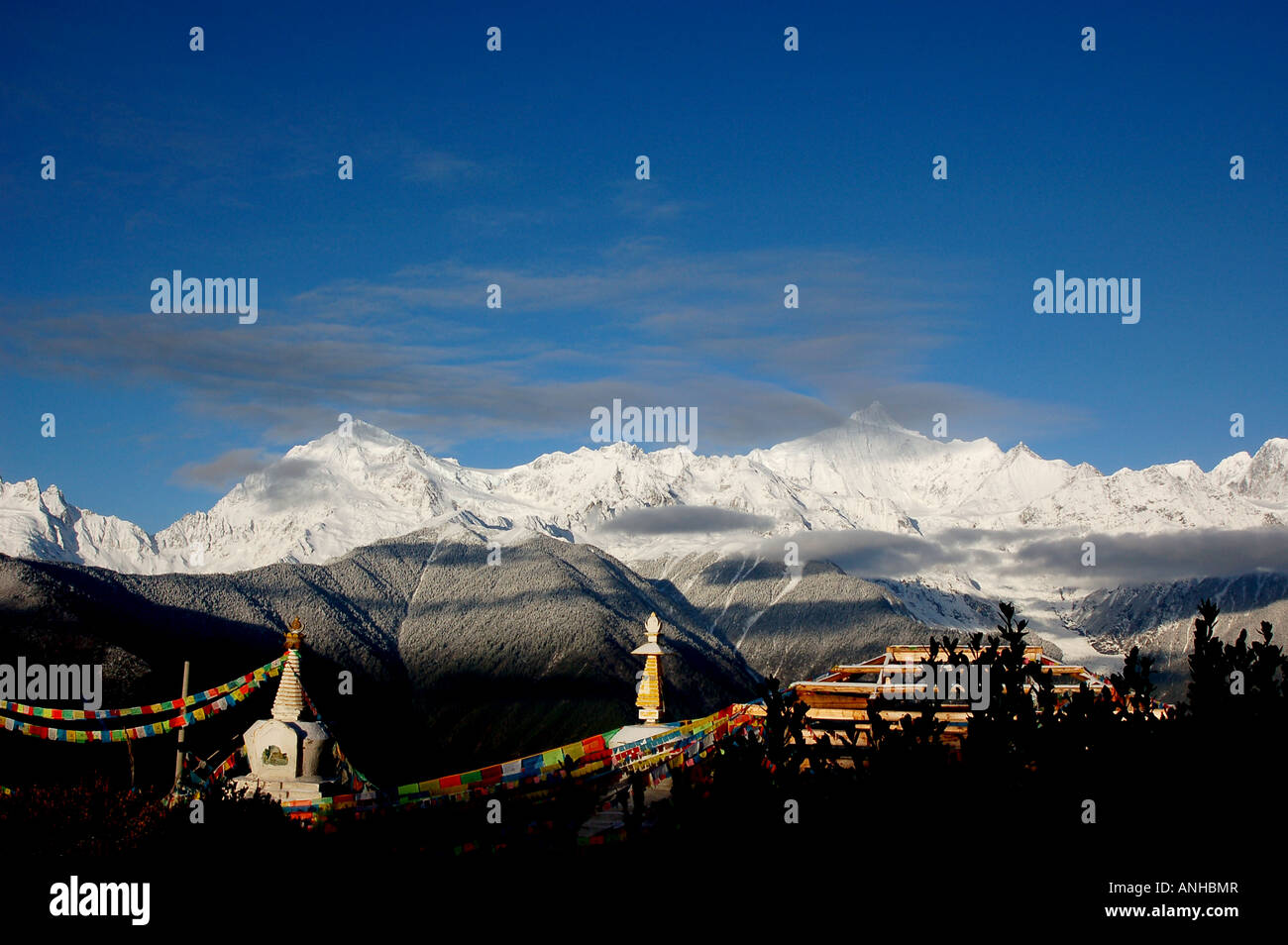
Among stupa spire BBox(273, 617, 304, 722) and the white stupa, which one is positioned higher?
stupa spire BBox(273, 617, 304, 722)

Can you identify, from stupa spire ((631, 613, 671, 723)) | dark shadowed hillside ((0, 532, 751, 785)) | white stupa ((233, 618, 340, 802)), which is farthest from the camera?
dark shadowed hillside ((0, 532, 751, 785))

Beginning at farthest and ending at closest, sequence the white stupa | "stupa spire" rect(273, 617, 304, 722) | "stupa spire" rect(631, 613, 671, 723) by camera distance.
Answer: "stupa spire" rect(273, 617, 304, 722) < "stupa spire" rect(631, 613, 671, 723) < the white stupa

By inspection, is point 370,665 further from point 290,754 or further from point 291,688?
point 290,754

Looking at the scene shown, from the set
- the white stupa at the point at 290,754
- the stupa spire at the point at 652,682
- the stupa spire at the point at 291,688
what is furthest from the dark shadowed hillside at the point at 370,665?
the stupa spire at the point at 652,682

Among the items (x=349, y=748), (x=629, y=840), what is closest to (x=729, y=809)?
(x=629, y=840)

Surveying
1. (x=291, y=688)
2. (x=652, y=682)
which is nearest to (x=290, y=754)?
(x=291, y=688)

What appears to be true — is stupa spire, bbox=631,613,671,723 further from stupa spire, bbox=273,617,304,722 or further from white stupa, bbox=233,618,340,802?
stupa spire, bbox=273,617,304,722

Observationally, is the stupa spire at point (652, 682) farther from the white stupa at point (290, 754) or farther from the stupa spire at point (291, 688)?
the stupa spire at point (291, 688)

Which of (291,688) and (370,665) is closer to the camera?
(291,688)

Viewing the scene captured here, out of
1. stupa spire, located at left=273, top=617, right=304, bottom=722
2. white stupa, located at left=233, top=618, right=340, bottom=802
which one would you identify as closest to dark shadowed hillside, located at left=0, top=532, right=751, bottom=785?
stupa spire, located at left=273, top=617, right=304, bottom=722
